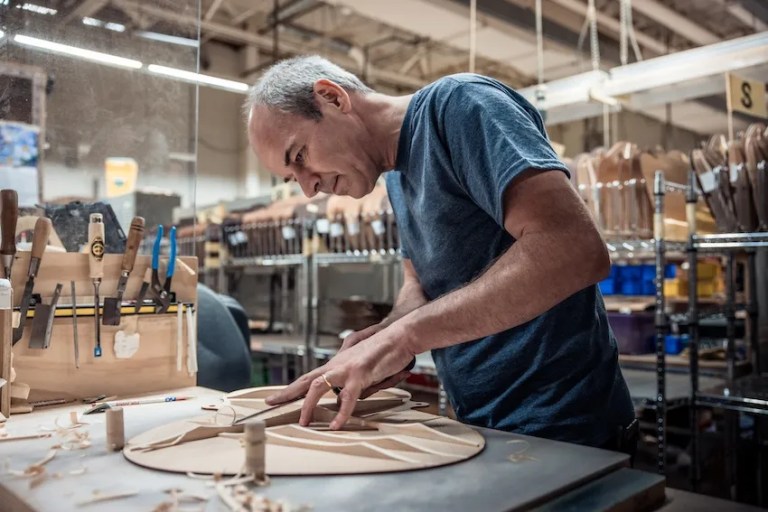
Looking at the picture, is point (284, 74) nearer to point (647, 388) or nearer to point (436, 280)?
point (436, 280)

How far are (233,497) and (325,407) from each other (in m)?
0.37

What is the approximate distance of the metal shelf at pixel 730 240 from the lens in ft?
8.55

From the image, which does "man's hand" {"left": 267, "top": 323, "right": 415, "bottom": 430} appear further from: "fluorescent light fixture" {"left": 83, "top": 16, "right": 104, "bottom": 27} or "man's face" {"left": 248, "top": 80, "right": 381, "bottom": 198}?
"fluorescent light fixture" {"left": 83, "top": 16, "right": 104, "bottom": 27}

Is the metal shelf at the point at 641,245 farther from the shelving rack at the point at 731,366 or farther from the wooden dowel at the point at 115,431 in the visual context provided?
the wooden dowel at the point at 115,431

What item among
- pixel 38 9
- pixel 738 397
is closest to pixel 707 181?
pixel 738 397

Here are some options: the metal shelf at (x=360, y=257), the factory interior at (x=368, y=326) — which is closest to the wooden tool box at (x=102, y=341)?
the factory interior at (x=368, y=326)

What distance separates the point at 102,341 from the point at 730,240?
252cm

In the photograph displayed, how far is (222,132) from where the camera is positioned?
862 centimetres

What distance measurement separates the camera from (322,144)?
1.20m

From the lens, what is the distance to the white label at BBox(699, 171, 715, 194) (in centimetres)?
290

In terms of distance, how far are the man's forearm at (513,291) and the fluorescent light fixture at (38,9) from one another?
49.1 inches

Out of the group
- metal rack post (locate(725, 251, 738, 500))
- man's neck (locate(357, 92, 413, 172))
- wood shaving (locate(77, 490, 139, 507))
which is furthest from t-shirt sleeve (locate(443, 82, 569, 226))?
metal rack post (locate(725, 251, 738, 500))

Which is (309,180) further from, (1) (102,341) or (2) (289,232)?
(2) (289,232)

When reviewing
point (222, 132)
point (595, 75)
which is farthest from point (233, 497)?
point (222, 132)
